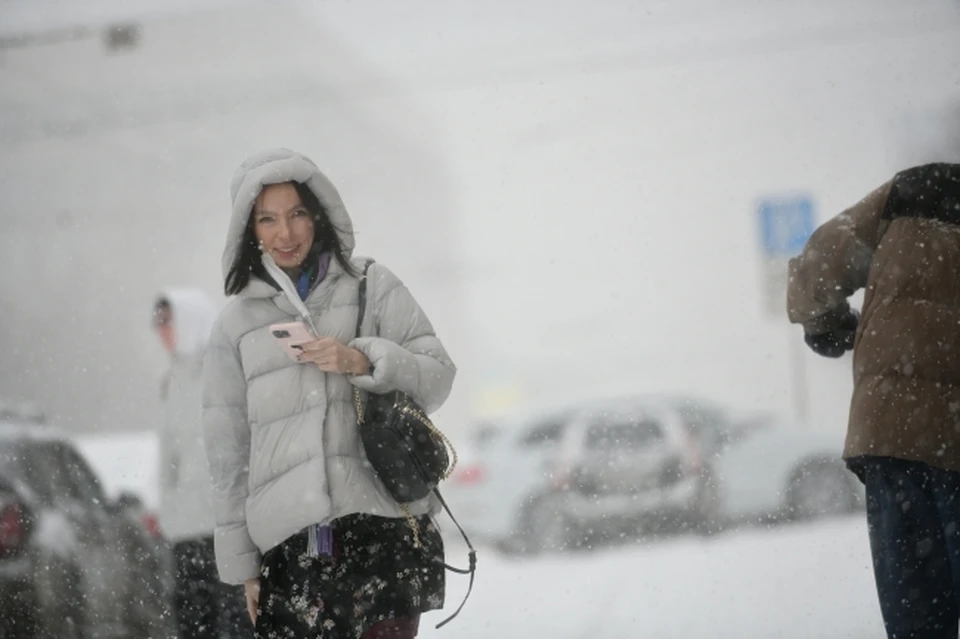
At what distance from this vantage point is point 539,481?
843cm

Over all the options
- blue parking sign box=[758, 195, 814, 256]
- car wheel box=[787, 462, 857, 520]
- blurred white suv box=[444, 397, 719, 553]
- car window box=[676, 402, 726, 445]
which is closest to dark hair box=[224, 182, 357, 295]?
blue parking sign box=[758, 195, 814, 256]

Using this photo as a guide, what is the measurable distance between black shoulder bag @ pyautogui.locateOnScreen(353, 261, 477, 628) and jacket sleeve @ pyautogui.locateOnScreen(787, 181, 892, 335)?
Answer: 3.87ft

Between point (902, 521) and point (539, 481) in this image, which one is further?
point (539, 481)

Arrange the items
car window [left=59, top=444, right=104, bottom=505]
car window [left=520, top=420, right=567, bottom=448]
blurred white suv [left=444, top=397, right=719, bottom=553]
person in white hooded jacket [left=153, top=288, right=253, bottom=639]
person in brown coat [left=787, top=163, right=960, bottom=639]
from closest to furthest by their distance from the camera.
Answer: person in brown coat [left=787, top=163, right=960, bottom=639] < person in white hooded jacket [left=153, top=288, right=253, bottom=639] < car window [left=59, top=444, right=104, bottom=505] < blurred white suv [left=444, top=397, right=719, bottom=553] < car window [left=520, top=420, right=567, bottom=448]

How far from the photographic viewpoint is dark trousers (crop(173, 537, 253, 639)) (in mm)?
4355

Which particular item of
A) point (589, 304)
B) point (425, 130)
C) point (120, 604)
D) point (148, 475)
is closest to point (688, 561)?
point (120, 604)

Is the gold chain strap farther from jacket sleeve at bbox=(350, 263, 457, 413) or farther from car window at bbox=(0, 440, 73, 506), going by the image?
car window at bbox=(0, 440, 73, 506)

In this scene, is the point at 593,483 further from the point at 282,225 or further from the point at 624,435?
the point at 282,225

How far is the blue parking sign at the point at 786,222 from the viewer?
21.6 ft

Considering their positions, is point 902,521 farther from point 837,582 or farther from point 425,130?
point 425,130

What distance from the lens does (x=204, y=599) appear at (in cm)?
442

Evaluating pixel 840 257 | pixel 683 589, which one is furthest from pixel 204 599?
pixel 683 589

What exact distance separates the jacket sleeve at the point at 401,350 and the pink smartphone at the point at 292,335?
138 millimetres

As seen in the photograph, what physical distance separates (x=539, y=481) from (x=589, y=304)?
619cm
